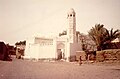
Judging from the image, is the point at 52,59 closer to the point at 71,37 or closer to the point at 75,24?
the point at 71,37

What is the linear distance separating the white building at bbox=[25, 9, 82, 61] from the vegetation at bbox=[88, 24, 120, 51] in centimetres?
1016

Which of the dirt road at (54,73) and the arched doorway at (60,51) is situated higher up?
the arched doorway at (60,51)

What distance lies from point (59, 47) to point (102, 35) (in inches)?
567

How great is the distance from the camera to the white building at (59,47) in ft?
124

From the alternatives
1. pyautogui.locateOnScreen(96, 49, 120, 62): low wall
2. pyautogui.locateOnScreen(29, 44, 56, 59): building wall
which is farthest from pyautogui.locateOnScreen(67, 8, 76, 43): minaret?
pyautogui.locateOnScreen(96, 49, 120, 62): low wall

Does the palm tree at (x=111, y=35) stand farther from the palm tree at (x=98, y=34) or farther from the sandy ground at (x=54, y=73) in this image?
the sandy ground at (x=54, y=73)

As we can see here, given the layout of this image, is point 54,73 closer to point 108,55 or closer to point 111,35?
point 108,55

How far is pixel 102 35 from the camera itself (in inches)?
1072

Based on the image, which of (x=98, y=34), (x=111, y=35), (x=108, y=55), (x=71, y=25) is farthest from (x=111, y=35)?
(x=71, y=25)

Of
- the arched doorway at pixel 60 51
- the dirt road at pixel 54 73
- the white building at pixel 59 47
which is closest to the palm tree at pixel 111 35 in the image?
the white building at pixel 59 47

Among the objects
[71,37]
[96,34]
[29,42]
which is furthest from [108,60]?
[29,42]

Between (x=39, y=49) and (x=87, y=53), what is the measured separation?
511 inches

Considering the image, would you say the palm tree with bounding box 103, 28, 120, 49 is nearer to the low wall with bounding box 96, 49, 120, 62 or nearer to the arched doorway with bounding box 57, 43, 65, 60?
the low wall with bounding box 96, 49, 120, 62

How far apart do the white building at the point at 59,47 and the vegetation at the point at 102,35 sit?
10.2 metres
